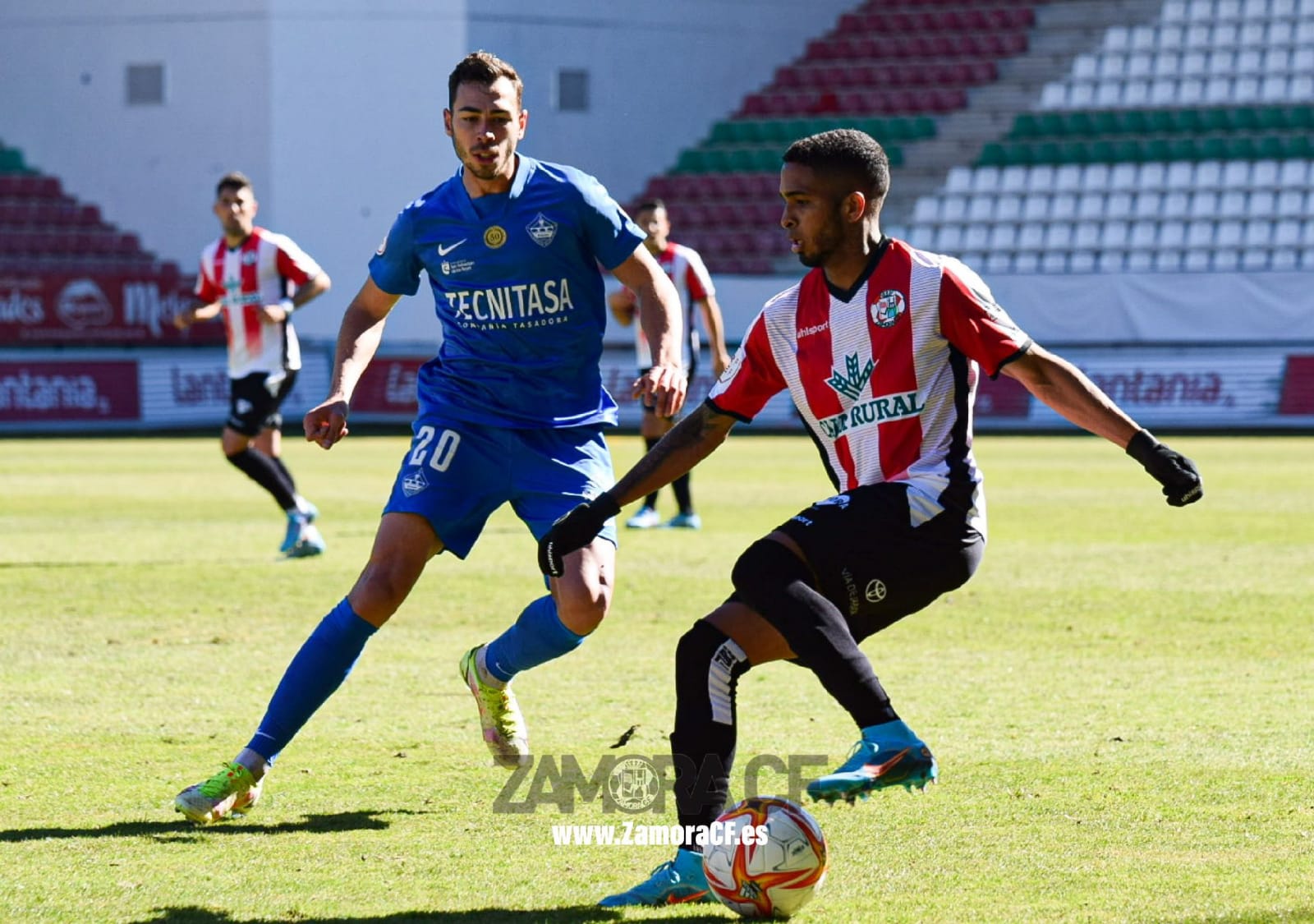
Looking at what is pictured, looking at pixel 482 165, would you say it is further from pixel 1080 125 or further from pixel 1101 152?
pixel 1080 125

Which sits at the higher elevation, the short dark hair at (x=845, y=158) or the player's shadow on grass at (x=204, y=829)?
the short dark hair at (x=845, y=158)

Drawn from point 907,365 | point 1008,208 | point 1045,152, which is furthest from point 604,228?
point 1045,152

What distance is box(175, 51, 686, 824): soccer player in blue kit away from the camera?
17.6ft

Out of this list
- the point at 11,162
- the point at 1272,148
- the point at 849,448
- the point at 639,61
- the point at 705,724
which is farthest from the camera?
the point at 11,162

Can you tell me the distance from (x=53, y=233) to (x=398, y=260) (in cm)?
3054

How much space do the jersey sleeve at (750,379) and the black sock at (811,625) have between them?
45cm

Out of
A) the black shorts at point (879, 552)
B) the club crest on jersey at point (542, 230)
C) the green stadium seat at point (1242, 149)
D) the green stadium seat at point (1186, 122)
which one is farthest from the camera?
the green stadium seat at point (1186, 122)

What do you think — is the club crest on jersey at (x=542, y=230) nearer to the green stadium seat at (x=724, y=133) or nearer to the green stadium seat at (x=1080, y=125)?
the green stadium seat at (x=1080, y=125)

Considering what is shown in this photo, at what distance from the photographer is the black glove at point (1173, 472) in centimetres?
399

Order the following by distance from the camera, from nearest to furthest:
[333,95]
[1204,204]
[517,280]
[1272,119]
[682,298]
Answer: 1. [517,280]
2. [682,298]
3. [1204,204]
4. [1272,119]
5. [333,95]

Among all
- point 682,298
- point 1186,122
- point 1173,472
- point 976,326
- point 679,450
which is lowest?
point 682,298

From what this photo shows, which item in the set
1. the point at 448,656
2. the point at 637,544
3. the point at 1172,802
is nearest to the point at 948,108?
the point at 637,544

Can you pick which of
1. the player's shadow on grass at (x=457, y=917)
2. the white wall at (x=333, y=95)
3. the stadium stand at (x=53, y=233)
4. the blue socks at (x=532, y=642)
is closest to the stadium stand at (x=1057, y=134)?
the white wall at (x=333, y=95)

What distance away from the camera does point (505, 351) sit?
5.57m
